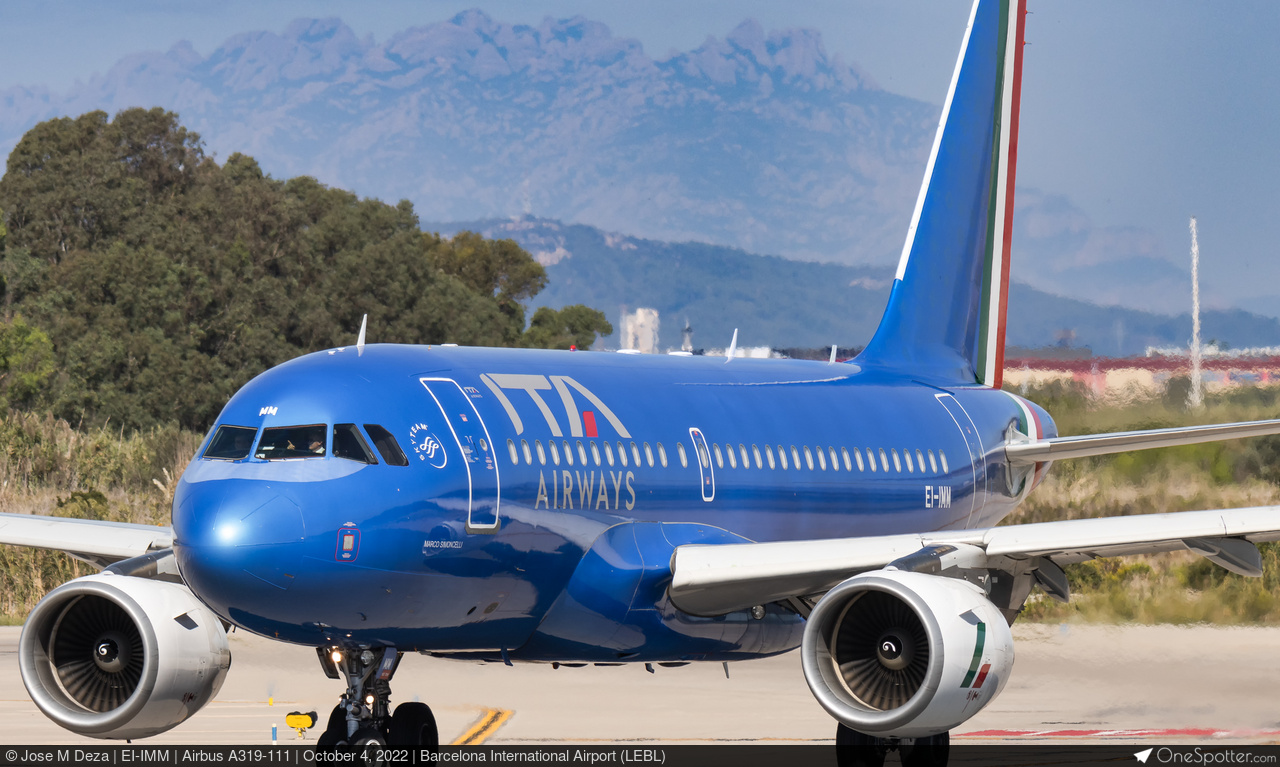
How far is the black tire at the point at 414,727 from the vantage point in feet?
44.6

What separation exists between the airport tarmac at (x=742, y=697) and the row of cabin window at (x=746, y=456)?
2775mm

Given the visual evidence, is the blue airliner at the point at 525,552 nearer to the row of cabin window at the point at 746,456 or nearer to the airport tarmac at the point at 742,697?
the row of cabin window at the point at 746,456

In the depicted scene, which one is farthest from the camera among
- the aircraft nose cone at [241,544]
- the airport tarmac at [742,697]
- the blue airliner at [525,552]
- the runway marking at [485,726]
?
the airport tarmac at [742,697]

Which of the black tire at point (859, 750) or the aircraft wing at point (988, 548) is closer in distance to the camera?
the aircraft wing at point (988, 548)

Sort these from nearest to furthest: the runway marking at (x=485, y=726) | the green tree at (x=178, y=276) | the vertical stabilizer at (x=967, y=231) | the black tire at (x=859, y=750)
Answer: the black tire at (x=859, y=750) → the runway marking at (x=485, y=726) → the vertical stabilizer at (x=967, y=231) → the green tree at (x=178, y=276)

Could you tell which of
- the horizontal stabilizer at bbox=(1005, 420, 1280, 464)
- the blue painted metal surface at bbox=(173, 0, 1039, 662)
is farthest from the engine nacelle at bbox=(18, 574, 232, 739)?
the horizontal stabilizer at bbox=(1005, 420, 1280, 464)

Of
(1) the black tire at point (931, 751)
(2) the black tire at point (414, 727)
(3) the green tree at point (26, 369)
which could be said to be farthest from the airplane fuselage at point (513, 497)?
(3) the green tree at point (26, 369)

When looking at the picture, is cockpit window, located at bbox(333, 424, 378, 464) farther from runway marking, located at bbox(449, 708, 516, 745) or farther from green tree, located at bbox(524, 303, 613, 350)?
green tree, located at bbox(524, 303, 613, 350)

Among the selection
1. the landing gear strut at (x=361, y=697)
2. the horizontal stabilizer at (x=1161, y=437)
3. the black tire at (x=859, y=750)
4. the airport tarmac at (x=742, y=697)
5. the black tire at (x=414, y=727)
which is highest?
the horizontal stabilizer at (x=1161, y=437)

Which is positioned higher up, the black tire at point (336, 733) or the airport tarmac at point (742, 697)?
the black tire at point (336, 733)

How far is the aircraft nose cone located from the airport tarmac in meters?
4.71

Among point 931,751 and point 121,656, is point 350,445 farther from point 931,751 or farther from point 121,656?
point 931,751

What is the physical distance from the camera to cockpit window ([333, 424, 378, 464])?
12.3 m

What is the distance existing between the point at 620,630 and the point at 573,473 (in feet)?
4.66
